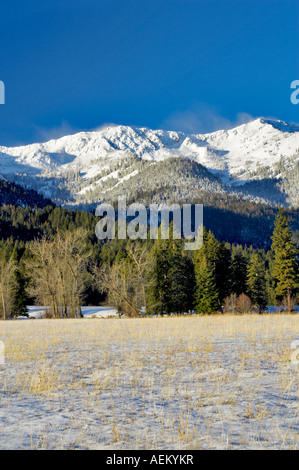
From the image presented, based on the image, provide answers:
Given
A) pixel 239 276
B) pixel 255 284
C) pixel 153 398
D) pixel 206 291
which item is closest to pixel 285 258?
pixel 206 291

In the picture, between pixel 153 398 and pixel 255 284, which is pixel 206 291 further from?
pixel 153 398

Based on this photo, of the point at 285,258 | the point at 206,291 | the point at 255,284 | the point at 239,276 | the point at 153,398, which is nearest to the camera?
the point at 153,398

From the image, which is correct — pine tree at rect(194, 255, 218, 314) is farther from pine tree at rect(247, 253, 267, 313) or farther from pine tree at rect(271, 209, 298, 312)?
pine tree at rect(271, 209, 298, 312)

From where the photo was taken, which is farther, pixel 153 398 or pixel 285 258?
pixel 285 258

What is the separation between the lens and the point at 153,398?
6.26m

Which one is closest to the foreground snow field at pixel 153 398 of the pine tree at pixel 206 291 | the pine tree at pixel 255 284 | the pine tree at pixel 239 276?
the pine tree at pixel 206 291

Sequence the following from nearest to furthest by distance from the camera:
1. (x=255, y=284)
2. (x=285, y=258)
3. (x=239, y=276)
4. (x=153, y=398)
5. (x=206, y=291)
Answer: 1. (x=153, y=398)
2. (x=285, y=258)
3. (x=206, y=291)
4. (x=239, y=276)
5. (x=255, y=284)

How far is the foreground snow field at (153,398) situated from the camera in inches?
179

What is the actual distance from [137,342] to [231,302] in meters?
49.9

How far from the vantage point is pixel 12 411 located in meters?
5.77

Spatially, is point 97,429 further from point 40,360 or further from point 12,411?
point 40,360

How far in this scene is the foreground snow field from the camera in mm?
4555

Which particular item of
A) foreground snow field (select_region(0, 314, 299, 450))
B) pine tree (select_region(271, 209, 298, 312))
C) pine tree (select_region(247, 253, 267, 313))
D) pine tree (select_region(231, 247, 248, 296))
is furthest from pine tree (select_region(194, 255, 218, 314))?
foreground snow field (select_region(0, 314, 299, 450))
